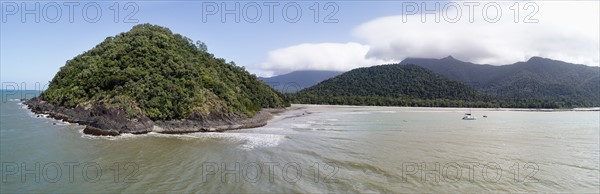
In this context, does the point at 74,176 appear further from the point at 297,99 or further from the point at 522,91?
the point at 522,91

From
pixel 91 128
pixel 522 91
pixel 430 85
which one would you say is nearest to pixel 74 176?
pixel 91 128

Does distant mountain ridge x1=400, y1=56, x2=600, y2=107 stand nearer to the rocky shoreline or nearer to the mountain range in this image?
the mountain range

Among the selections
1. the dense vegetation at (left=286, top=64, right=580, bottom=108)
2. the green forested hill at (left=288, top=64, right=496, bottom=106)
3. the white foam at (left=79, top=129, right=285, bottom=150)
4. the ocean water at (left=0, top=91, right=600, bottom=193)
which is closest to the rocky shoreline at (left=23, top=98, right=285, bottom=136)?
the white foam at (left=79, top=129, right=285, bottom=150)

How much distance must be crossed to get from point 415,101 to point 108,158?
115m

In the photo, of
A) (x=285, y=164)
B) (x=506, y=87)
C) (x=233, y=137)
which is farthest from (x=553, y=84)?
(x=285, y=164)

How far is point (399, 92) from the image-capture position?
144 metres

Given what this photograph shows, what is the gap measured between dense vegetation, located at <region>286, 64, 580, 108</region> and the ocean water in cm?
8812

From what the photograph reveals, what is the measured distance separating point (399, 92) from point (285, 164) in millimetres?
128402

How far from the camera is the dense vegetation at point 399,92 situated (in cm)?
12375

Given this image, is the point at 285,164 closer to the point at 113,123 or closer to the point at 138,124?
the point at 138,124

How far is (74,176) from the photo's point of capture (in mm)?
18547

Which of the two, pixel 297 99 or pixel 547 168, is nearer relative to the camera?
pixel 547 168

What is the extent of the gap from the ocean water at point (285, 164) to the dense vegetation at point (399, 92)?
8812cm

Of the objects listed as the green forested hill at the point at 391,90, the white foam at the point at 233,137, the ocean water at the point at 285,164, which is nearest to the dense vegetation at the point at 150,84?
the white foam at the point at 233,137
